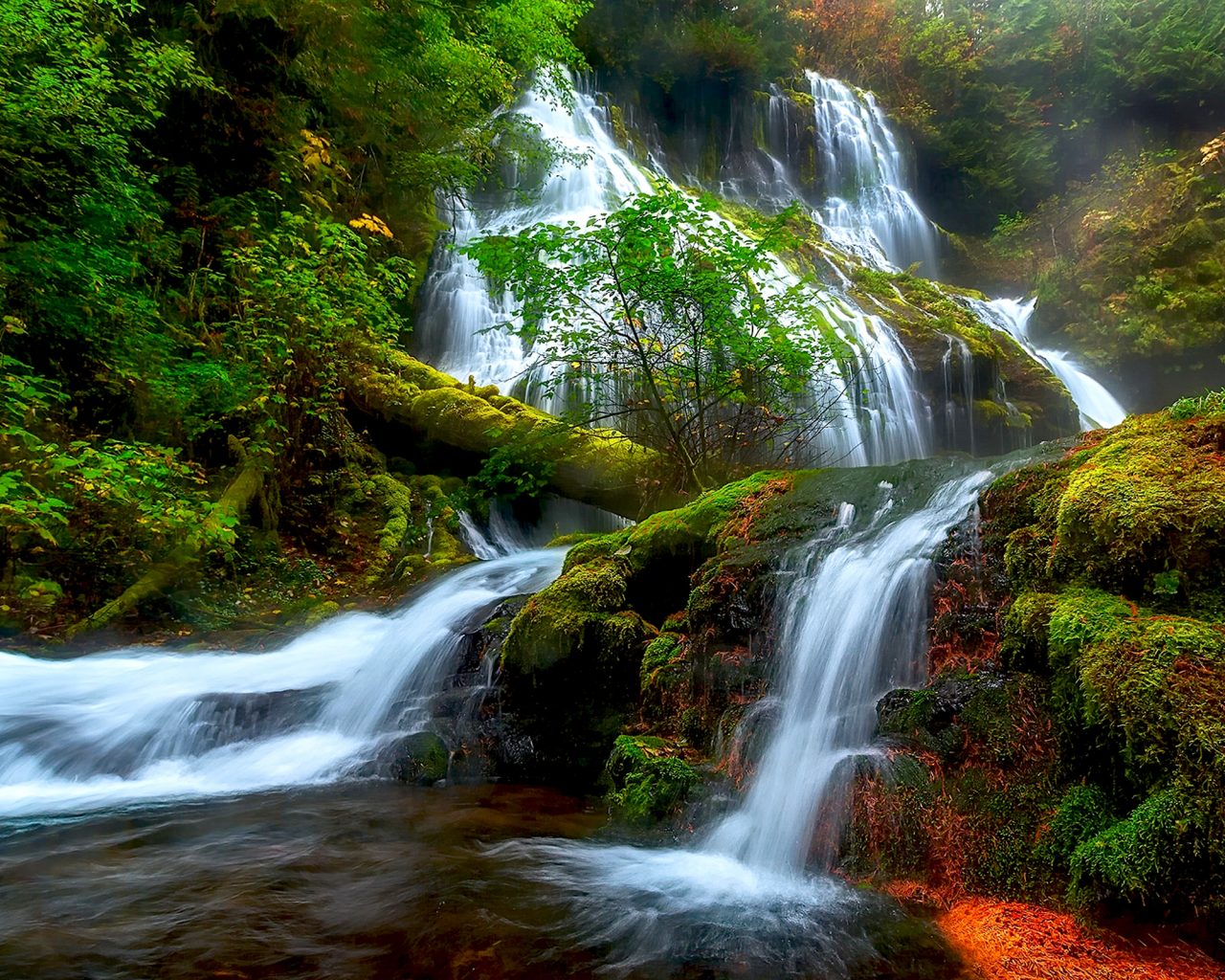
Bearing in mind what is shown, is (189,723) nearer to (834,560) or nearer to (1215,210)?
(834,560)

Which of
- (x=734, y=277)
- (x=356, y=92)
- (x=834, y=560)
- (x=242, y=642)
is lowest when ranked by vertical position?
(x=242, y=642)

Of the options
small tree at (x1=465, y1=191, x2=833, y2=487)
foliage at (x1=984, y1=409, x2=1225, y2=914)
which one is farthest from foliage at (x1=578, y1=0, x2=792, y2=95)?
foliage at (x1=984, y1=409, x2=1225, y2=914)

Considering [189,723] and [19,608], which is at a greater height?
[19,608]

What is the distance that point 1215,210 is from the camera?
14.6 meters

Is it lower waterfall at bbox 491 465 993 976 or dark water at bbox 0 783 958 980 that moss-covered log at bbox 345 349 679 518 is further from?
dark water at bbox 0 783 958 980

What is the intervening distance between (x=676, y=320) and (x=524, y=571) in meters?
3.15

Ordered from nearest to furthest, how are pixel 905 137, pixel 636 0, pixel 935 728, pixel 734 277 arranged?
pixel 935 728 < pixel 734 277 < pixel 636 0 < pixel 905 137

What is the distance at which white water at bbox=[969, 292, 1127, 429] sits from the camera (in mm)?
13691

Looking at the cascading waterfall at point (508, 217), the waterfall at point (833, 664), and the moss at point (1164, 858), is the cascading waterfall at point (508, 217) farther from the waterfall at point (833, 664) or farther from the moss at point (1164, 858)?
the moss at point (1164, 858)

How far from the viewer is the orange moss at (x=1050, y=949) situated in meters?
1.97

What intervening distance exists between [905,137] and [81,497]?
1012 inches

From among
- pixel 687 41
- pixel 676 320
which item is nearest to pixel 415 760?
pixel 676 320

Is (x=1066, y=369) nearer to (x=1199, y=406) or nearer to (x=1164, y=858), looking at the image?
(x=1199, y=406)

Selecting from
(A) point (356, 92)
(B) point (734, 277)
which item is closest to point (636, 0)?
(A) point (356, 92)
